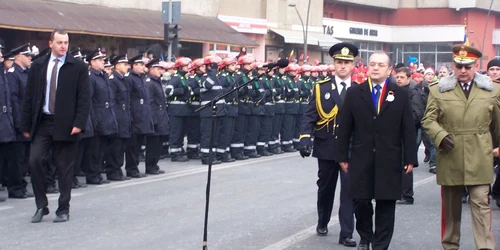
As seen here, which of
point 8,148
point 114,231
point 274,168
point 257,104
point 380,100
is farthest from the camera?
point 257,104

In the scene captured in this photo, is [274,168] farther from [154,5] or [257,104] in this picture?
[154,5]

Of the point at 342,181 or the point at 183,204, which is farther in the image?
the point at 183,204

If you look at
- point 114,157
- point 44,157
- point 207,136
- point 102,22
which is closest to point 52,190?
point 114,157

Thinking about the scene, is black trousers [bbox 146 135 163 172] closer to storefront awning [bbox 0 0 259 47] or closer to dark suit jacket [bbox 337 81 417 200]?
dark suit jacket [bbox 337 81 417 200]

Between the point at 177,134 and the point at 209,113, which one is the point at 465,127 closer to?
the point at 209,113

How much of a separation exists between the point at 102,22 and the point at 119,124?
702 inches

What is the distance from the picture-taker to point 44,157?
10.6 m

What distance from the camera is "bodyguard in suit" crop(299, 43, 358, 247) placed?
9531 mm

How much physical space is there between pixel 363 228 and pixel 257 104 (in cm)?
1096

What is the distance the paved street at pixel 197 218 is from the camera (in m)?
9.60

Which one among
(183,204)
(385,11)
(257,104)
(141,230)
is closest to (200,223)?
(141,230)

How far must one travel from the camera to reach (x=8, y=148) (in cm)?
1266

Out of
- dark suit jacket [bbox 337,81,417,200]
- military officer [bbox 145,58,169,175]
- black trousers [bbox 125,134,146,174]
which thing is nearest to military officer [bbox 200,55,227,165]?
military officer [bbox 145,58,169,175]

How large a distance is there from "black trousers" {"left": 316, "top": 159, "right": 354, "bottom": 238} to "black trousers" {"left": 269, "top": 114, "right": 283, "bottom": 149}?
10793mm
